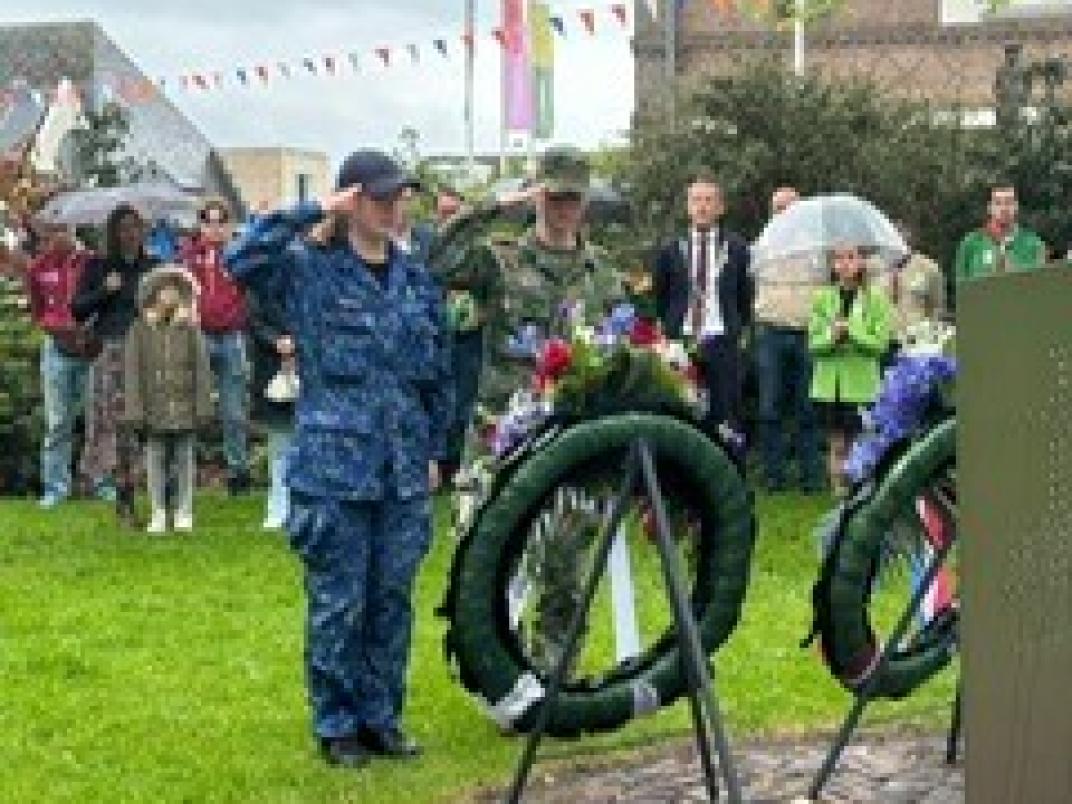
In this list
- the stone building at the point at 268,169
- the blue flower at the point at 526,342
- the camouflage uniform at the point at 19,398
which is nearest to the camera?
the blue flower at the point at 526,342

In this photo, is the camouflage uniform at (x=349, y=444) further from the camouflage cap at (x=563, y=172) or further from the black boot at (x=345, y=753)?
the camouflage cap at (x=563, y=172)

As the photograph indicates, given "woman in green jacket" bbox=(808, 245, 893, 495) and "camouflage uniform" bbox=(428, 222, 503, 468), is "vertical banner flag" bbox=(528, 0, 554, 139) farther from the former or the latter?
"camouflage uniform" bbox=(428, 222, 503, 468)

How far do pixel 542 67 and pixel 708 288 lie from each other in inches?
816

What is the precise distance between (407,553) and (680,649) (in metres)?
1.30

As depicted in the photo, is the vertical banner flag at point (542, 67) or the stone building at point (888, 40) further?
the stone building at point (888, 40)

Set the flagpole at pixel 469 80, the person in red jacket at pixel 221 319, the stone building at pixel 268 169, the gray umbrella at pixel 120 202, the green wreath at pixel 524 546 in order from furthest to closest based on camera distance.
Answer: the stone building at pixel 268 169 < the flagpole at pixel 469 80 < the gray umbrella at pixel 120 202 < the person in red jacket at pixel 221 319 < the green wreath at pixel 524 546

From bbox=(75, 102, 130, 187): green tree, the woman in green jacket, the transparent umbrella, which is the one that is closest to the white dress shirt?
the transparent umbrella

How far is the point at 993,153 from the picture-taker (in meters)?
18.2

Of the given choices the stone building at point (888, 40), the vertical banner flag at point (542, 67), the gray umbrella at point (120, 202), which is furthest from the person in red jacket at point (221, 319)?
the stone building at point (888, 40)

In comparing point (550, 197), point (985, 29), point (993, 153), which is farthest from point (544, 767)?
point (985, 29)

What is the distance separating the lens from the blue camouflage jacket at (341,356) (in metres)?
7.25

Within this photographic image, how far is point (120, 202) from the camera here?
49.0 ft

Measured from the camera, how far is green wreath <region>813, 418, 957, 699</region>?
702 centimetres

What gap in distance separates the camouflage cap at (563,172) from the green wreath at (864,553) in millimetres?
1605
